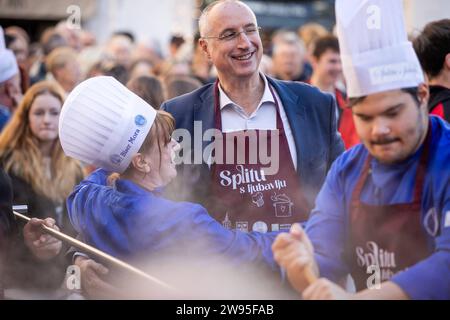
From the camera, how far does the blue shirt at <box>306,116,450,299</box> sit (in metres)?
2.70

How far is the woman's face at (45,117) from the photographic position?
400 cm

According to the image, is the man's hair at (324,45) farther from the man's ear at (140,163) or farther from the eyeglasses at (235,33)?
the man's ear at (140,163)

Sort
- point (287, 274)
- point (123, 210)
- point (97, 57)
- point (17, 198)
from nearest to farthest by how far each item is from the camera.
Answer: point (287, 274)
point (123, 210)
point (17, 198)
point (97, 57)

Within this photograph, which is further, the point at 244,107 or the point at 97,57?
the point at 97,57

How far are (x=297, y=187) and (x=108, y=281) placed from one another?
0.72 metres

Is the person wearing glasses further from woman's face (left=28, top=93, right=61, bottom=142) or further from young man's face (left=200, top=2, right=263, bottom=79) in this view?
woman's face (left=28, top=93, right=61, bottom=142)

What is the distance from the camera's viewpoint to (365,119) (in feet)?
9.12

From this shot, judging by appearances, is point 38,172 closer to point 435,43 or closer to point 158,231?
→ point 158,231

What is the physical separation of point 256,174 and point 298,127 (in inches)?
8.6

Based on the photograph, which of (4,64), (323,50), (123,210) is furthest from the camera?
(323,50)

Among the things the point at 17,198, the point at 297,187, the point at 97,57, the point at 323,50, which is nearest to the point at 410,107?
the point at 297,187

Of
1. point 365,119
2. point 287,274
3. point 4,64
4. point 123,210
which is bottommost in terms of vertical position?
point 287,274

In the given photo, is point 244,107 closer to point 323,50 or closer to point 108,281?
point 108,281

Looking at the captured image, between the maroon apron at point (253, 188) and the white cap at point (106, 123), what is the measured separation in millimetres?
325
